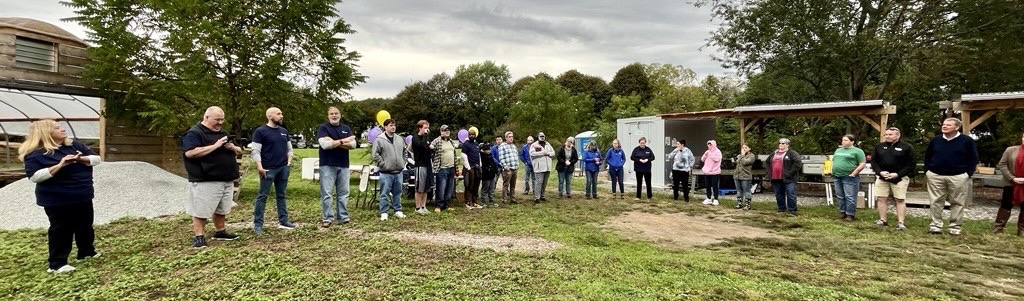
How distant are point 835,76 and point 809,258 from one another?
40.6 feet

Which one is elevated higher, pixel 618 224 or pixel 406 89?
pixel 406 89

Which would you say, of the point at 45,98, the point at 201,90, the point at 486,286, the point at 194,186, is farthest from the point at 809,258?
the point at 45,98

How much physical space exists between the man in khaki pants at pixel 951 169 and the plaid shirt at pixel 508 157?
6001 mm

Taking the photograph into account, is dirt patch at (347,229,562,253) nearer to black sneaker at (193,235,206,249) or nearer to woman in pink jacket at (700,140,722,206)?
black sneaker at (193,235,206,249)

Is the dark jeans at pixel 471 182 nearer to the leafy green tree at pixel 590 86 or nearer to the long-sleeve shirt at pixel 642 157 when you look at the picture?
the long-sleeve shirt at pixel 642 157

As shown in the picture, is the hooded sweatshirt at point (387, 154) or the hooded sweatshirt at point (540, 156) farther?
the hooded sweatshirt at point (540, 156)

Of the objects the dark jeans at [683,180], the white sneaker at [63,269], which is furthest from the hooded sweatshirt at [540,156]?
the white sneaker at [63,269]

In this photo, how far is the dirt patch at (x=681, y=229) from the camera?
616 centimetres

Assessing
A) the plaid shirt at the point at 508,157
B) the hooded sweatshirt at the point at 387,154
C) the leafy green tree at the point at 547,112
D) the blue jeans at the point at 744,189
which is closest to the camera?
the hooded sweatshirt at the point at 387,154

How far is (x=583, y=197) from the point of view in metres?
11.0

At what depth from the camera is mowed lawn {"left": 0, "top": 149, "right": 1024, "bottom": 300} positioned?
374 cm

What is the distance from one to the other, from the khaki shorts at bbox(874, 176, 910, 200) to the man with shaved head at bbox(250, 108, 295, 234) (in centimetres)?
760

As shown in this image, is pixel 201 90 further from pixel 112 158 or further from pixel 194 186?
pixel 194 186

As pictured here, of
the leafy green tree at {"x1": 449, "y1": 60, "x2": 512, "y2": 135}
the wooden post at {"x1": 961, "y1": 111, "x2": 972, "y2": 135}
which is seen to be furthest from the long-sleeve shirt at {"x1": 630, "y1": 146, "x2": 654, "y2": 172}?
the leafy green tree at {"x1": 449, "y1": 60, "x2": 512, "y2": 135}
